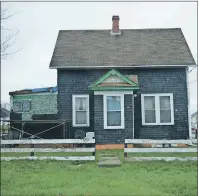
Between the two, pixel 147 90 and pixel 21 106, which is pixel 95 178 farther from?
pixel 21 106

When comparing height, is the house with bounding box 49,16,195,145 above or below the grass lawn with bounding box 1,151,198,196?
above

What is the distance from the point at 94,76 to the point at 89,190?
13.2 m

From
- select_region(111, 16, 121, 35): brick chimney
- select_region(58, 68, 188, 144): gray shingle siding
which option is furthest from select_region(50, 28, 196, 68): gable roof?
select_region(58, 68, 188, 144): gray shingle siding

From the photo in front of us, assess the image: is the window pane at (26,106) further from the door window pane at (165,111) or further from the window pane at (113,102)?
the door window pane at (165,111)

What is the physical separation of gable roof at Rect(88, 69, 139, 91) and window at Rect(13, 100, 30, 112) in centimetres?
571

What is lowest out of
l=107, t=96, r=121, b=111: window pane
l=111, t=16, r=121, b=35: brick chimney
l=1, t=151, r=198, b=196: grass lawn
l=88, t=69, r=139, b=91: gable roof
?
l=1, t=151, r=198, b=196: grass lawn

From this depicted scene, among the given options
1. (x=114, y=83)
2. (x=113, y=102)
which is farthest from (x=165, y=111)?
(x=114, y=83)

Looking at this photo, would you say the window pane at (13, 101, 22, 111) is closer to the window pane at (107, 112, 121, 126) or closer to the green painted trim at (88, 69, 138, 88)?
the green painted trim at (88, 69, 138, 88)

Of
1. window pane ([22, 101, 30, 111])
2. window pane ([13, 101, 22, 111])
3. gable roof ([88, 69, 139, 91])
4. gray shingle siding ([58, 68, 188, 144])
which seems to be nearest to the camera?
gable roof ([88, 69, 139, 91])

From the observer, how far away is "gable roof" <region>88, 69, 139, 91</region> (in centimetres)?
1712

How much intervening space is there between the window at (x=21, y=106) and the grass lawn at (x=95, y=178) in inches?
389

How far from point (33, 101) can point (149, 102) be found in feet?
23.4

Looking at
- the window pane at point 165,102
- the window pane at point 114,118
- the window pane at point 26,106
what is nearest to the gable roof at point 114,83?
the window pane at point 114,118

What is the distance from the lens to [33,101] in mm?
21234
